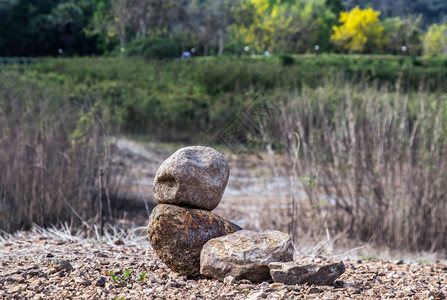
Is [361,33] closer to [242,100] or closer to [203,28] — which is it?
[203,28]

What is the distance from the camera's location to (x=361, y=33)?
25.4m

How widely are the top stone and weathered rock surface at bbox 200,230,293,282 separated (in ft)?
0.91

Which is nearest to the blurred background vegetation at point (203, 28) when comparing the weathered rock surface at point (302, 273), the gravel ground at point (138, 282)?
the gravel ground at point (138, 282)

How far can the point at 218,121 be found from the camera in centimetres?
1316

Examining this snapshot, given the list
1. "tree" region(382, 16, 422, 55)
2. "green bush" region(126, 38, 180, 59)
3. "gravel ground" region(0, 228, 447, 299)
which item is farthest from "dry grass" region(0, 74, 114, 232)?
"tree" region(382, 16, 422, 55)

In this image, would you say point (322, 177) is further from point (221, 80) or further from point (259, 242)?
point (221, 80)

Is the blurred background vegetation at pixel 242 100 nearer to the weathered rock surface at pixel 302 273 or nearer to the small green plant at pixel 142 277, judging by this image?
the weathered rock surface at pixel 302 273

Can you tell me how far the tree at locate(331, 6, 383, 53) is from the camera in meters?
24.9

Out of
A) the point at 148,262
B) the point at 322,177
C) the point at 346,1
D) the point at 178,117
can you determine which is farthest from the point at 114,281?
the point at 346,1

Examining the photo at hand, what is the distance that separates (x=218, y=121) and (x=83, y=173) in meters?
7.70

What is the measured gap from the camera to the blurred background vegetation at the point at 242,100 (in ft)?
17.4

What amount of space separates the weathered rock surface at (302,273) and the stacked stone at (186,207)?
1.45 feet

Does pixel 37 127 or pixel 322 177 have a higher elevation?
pixel 37 127

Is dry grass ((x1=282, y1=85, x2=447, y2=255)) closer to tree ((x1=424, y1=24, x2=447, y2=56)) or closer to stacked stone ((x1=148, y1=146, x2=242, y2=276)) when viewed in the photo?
stacked stone ((x1=148, y1=146, x2=242, y2=276))
